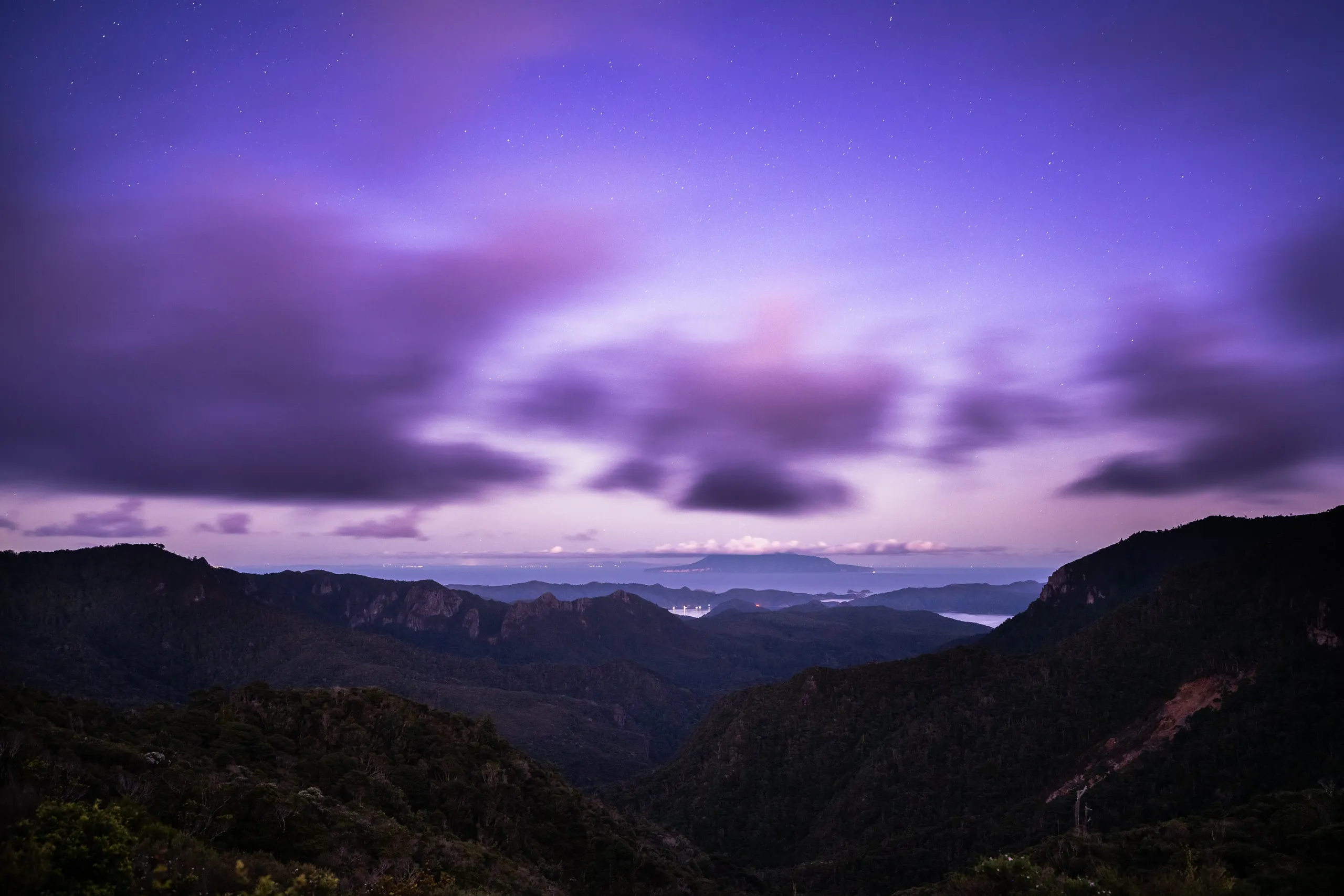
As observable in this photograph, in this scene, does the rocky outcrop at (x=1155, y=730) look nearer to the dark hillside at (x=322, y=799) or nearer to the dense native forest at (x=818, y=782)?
the dense native forest at (x=818, y=782)

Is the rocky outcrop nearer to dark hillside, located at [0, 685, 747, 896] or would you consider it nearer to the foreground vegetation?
dark hillside, located at [0, 685, 747, 896]

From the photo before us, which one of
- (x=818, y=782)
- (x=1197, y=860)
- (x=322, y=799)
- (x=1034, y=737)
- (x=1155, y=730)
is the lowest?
(x=818, y=782)

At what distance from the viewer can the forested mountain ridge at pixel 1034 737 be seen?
7769 cm

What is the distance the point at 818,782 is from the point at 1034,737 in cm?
4028

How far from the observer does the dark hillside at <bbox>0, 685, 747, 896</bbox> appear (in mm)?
19031

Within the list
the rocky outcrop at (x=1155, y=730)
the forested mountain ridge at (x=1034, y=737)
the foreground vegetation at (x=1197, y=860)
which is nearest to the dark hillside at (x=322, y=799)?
the foreground vegetation at (x=1197, y=860)

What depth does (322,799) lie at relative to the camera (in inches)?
1478

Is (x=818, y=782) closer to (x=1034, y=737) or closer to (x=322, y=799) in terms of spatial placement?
(x=1034, y=737)

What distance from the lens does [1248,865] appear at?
24.2 m

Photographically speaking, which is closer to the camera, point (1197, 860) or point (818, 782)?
point (1197, 860)

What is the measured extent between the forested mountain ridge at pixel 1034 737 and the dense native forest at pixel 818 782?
0.53m

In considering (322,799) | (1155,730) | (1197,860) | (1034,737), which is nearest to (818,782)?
(1034,737)

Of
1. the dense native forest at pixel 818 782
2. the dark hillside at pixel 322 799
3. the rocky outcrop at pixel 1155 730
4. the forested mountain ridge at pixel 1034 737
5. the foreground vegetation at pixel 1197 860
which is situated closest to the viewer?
the dark hillside at pixel 322 799

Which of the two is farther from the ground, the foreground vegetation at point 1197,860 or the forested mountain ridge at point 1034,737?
the foreground vegetation at point 1197,860
